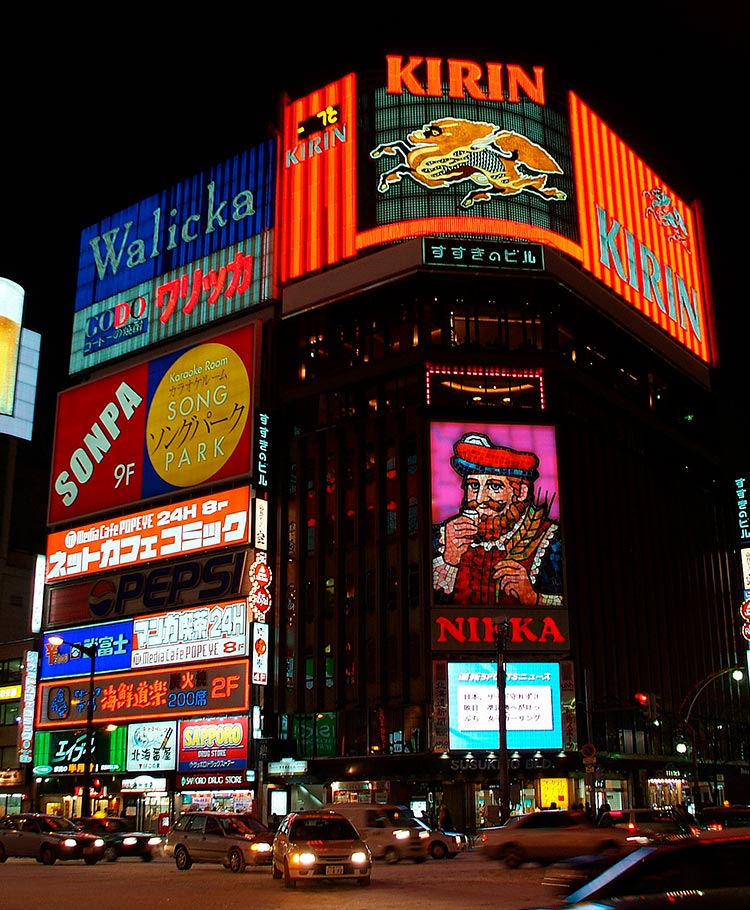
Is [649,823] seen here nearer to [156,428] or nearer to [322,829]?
[322,829]

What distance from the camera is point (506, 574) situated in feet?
190

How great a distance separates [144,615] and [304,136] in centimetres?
3457

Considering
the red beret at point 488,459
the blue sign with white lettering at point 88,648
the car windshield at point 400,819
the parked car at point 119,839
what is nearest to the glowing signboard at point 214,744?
the blue sign with white lettering at point 88,648

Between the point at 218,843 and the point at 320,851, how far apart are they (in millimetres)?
8268

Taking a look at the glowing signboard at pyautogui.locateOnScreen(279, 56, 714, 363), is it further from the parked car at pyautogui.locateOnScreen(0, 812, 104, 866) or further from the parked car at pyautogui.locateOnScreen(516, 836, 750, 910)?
the parked car at pyautogui.locateOnScreen(516, 836, 750, 910)

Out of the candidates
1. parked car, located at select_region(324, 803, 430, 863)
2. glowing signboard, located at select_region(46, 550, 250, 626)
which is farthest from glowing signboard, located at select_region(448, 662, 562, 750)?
parked car, located at select_region(324, 803, 430, 863)

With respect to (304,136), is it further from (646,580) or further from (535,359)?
(646,580)

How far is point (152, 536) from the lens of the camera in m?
68.4

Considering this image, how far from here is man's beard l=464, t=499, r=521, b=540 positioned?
5841 centimetres

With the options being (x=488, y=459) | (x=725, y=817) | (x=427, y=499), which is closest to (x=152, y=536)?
(x=427, y=499)

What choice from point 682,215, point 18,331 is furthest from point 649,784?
point 18,331

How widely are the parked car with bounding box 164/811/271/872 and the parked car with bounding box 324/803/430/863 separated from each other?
3.19m

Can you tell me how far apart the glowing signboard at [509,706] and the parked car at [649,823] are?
25810 mm

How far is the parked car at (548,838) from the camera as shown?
26422 millimetres
